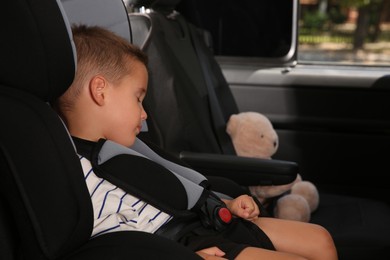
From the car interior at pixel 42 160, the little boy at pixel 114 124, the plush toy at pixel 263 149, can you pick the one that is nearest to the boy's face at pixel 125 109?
the little boy at pixel 114 124

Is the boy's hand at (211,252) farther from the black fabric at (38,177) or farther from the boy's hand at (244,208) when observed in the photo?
the black fabric at (38,177)

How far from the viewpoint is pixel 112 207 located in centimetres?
146

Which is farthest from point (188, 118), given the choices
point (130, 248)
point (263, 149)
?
point (130, 248)

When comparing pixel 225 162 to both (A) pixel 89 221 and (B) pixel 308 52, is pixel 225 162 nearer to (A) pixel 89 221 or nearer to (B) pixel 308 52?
(A) pixel 89 221

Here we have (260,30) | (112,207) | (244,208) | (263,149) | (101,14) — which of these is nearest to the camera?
(112,207)

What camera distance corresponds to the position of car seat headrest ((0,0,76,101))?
1212mm

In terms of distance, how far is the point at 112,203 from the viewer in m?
1.46

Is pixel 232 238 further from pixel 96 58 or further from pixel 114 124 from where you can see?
pixel 96 58

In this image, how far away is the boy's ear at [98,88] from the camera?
1527mm

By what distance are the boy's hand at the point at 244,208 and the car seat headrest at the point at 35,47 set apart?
65 centimetres

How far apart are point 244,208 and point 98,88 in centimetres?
52

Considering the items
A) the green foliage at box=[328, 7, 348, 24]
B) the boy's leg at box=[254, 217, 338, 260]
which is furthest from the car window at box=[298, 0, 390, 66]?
the boy's leg at box=[254, 217, 338, 260]

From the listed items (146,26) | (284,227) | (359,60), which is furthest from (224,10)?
(284,227)

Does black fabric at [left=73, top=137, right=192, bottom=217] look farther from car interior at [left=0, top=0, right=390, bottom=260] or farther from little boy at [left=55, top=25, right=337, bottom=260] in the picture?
car interior at [left=0, top=0, right=390, bottom=260]
